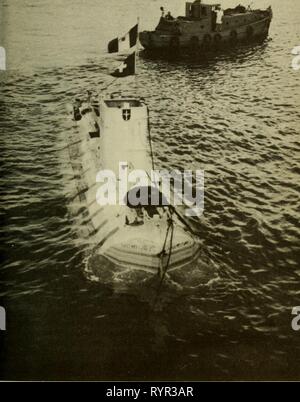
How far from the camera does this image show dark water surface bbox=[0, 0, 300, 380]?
13281 mm

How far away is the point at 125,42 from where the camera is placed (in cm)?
1745

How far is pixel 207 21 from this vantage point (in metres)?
36.6

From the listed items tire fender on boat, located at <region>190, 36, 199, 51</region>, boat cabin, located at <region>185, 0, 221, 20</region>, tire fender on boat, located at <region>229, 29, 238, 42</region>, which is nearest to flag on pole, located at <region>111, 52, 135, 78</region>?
tire fender on boat, located at <region>190, 36, 199, 51</region>

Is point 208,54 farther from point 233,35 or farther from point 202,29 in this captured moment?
point 233,35

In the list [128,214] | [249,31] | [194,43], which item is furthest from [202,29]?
[128,214]

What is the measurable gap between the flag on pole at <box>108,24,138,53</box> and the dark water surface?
4.32 meters

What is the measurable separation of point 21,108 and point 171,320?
1745cm

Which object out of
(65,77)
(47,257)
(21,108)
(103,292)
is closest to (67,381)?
(103,292)

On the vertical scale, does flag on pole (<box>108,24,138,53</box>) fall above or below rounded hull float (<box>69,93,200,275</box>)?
above

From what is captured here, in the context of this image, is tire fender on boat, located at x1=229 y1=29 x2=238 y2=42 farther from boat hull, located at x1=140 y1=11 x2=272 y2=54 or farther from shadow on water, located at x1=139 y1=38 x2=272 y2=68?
shadow on water, located at x1=139 y1=38 x2=272 y2=68

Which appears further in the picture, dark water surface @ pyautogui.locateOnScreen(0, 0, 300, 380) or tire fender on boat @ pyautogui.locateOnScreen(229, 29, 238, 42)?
tire fender on boat @ pyautogui.locateOnScreen(229, 29, 238, 42)

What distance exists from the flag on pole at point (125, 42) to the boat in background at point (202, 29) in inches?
805

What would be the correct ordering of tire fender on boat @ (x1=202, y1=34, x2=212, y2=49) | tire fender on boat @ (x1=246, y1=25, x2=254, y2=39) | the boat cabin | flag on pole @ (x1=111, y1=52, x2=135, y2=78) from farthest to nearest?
tire fender on boat @ (x1=246, y1=25, x2=254, y2=39) → tire fender on boat @ (x1=202, y1=34, x2=212, y2=49) → the boat cabin → flag on pole @ (x1=111, y1=52, x2=135, y2=78)

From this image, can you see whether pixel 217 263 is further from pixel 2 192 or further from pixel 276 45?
pixel 276 45
